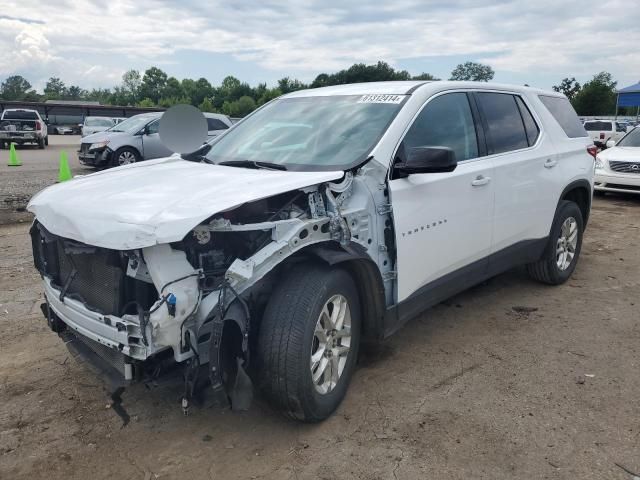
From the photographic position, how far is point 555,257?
17.3 ft

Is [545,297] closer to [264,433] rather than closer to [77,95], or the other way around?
[264,433]

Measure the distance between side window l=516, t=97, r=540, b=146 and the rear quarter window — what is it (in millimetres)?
389

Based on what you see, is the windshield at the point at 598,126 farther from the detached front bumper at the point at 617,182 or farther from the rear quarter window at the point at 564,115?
the rear quarter window at the point at 564,115

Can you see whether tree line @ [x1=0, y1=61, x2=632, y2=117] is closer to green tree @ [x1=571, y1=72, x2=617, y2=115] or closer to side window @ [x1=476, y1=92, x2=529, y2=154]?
green tree @ [x1=571, y1=72, x2=617, y2=115]

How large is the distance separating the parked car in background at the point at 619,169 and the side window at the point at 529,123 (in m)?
7.23

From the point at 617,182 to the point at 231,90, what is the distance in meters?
86.9

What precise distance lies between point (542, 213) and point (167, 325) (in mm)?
3692

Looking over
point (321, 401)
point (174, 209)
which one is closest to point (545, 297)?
point (321, 401)

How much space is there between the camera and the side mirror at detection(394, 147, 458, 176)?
10.6 feet

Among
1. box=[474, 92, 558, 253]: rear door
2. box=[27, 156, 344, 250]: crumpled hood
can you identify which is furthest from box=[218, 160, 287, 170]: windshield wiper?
box=[474, 92, 558, 253]: rear door

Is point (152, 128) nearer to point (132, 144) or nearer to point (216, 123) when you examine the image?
point (132, 144)

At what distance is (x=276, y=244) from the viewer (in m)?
2.71

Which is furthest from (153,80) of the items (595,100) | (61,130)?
(595,100)

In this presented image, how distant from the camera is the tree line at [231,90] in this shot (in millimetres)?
58688
